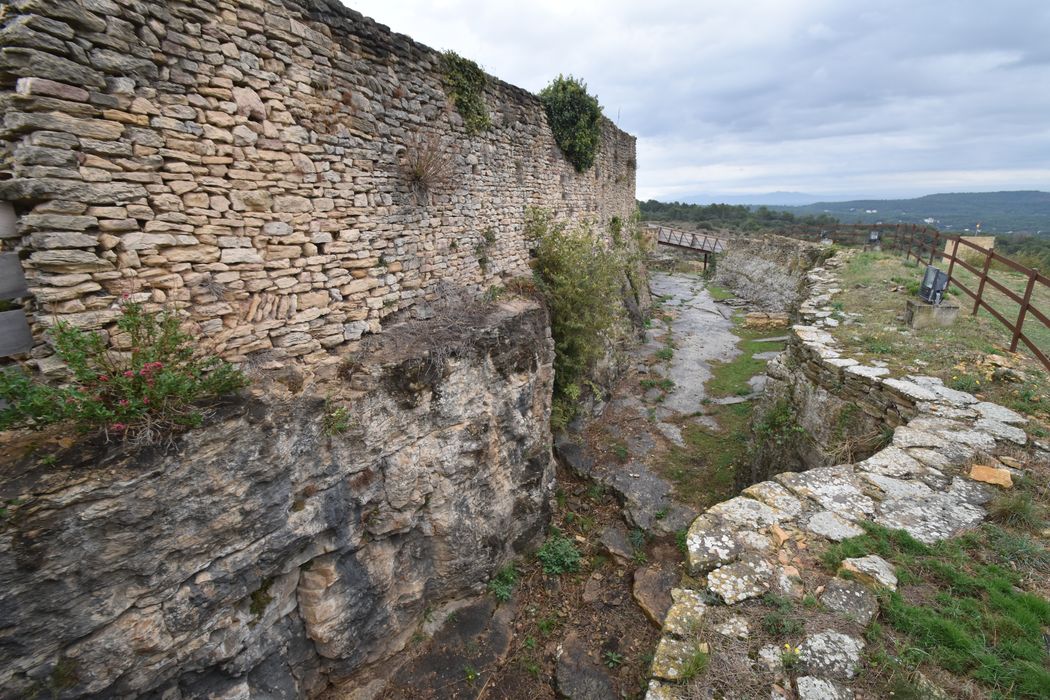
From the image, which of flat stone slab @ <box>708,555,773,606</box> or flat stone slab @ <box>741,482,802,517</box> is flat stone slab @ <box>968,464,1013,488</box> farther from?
flat stone slab @ <box>708,555,773,606</box>

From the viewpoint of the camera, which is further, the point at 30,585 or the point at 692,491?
the point at 692,491

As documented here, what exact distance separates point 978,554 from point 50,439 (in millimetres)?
7062

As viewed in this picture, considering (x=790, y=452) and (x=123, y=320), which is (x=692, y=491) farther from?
(x=123, y=320)

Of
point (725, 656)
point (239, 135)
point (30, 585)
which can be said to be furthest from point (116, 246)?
point (725, 656)

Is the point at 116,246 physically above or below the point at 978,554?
above

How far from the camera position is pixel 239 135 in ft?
13.4

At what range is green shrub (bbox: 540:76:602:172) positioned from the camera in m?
9.78

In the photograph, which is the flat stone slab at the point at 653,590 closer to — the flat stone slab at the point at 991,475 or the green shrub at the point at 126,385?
the flat stone slab at the point at 991,475

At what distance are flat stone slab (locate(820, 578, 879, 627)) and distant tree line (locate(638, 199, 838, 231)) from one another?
134ft

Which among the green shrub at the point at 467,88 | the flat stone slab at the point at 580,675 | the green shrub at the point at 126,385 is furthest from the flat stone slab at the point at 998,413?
the green shrub at the point at 126,385

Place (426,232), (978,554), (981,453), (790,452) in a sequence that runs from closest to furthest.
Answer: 1. (978,554)
2. (981,453)
3. (426,232)
4. (790,452)

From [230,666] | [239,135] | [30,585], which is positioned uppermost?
[239,135]

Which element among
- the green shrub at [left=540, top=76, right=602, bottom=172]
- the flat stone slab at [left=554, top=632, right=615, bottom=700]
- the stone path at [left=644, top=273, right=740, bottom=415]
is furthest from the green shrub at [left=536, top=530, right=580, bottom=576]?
the green shrub at [left=540, top=76, right=602, bottom=172]

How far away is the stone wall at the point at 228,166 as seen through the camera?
3.16 m
